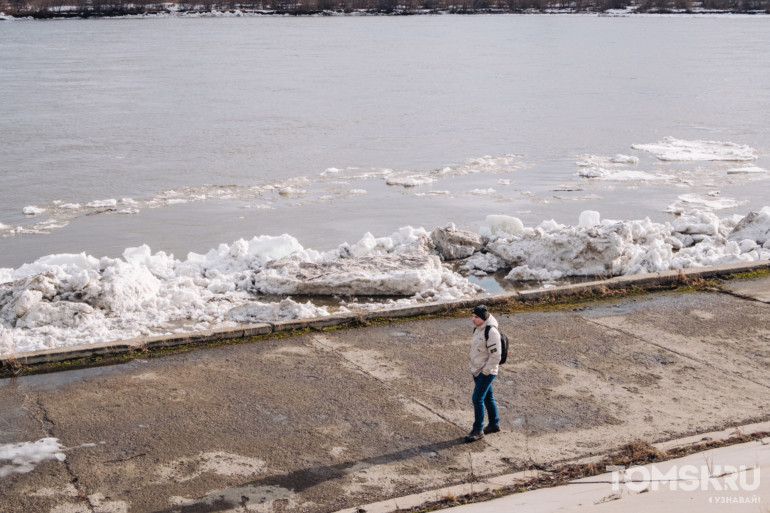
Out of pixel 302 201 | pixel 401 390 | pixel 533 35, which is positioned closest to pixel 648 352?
pixel 401 390

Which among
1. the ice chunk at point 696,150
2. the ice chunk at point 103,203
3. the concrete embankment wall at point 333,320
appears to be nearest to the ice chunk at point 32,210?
the ice chunk at point 103,203

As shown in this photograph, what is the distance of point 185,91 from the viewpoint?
4281cm

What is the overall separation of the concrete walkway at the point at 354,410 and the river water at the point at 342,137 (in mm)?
7669

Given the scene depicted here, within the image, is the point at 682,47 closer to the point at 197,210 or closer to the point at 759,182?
the point at 759,182

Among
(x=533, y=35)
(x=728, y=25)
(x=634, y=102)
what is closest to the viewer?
(x=634, y=102)

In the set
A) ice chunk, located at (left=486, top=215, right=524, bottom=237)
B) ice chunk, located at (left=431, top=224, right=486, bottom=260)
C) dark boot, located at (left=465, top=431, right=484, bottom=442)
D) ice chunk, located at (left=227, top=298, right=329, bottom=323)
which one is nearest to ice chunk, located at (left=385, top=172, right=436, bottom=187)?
ice chunk, located at (left=486, top=215, right=524, bottom=237)

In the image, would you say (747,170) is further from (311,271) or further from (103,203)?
(103,203)

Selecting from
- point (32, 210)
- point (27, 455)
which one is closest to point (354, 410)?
point (27, 455)

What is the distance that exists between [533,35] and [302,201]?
69.4 metres

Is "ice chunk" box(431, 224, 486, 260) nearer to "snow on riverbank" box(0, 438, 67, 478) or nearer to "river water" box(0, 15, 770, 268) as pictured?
"river water" box(0, 15, 770, 268)

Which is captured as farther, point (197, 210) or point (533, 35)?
point (533, 35)

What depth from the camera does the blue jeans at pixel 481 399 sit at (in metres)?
7.61

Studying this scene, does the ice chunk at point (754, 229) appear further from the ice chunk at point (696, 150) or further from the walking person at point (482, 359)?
the ice chunk at point (696, 150)

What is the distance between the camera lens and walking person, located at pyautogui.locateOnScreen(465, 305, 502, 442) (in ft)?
24.8
